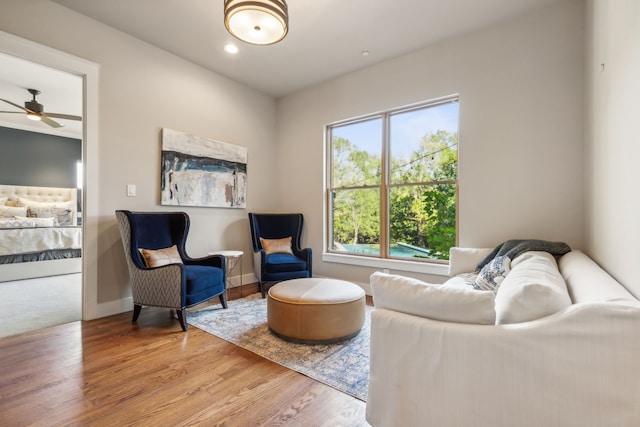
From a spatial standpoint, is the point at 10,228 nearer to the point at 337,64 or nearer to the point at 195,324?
the point at 195,324

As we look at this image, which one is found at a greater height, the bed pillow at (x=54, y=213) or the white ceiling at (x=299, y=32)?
the white ceiling at (x=299, y=32)

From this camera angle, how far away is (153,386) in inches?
70.6

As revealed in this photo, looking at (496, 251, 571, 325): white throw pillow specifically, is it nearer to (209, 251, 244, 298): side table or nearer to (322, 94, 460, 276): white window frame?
(322, 94, 460, 276): white window frame

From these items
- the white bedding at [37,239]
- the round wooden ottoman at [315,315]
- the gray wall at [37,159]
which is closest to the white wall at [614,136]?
the round wooden ottoman at [315,315]

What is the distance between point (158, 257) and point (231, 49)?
97.5 inches

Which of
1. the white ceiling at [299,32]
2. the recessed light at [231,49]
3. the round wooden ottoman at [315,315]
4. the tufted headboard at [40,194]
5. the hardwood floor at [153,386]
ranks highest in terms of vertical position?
the white ceiling at [299,32]

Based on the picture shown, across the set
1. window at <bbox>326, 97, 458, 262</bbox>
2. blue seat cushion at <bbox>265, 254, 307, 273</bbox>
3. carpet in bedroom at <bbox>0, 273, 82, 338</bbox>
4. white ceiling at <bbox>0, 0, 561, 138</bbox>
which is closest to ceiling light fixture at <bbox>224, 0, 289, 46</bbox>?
white ceiling at <bbox>0, 0, 561, 138</bbox>

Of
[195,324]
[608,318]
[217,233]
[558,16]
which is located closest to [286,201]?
[217,233]

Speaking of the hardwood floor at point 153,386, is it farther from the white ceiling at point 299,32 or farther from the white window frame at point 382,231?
the white ceiling at point 299,32

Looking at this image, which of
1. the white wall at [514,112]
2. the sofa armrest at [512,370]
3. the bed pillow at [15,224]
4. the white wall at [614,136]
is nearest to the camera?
the sofa armrest at [512,370]

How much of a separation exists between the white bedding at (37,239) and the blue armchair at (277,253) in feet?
11.0

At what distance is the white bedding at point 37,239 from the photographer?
4.35 meters

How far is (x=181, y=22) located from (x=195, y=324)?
3.00 m

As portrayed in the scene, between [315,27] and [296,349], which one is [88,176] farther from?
[315,27]
